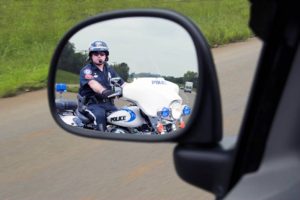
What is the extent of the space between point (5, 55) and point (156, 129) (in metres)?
10.7

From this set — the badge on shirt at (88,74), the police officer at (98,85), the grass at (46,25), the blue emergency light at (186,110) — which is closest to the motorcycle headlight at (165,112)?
the blue emergency light at (186,110)

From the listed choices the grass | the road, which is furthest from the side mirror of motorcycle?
the grass

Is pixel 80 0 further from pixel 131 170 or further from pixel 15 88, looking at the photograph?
pixel 131 170

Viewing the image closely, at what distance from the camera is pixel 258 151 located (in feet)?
5.56

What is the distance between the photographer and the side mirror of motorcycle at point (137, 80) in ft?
5.49

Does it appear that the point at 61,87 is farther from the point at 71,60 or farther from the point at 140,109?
the point at 140,109

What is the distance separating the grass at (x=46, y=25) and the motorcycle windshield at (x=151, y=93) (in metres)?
7.13

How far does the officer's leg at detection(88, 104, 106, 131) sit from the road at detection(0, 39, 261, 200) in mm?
2546

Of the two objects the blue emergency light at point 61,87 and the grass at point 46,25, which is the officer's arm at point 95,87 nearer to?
the blue emergency light at point 61,87

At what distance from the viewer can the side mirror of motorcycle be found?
1.67 m

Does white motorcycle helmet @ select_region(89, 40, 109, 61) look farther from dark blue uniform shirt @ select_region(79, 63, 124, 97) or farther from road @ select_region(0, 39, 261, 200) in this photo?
road @ select_region(0, 39, 261, 200)

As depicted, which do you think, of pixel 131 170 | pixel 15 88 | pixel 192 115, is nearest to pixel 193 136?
pixel 192 115

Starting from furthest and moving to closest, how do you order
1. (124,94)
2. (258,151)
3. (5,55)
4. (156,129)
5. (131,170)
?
(5,55) → (131,170) → (124,94) → (156,129) → (258,151)

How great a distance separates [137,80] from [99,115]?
24cm
